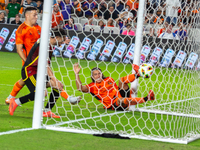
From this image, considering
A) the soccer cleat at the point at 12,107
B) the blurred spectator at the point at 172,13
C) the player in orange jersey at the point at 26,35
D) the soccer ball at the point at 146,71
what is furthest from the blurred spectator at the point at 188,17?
the soccer cleat at the point at 12,107

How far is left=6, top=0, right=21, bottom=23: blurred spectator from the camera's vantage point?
16.3 m

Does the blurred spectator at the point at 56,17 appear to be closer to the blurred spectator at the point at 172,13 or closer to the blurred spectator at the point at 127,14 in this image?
the blurred spectator at the point at 172,13

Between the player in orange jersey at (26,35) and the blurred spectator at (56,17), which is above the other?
the blurred spectator at (56,17)

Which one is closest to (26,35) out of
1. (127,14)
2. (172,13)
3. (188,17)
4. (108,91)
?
(108,91)

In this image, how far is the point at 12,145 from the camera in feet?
10.8

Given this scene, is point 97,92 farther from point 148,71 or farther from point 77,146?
point 77,146

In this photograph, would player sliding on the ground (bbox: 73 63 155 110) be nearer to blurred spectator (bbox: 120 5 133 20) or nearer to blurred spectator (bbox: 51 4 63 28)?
blurred spectator (bbox: 51 4 63 28)

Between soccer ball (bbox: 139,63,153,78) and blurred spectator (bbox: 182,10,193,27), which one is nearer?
soccer ball (bbox: 139,63,153,78)

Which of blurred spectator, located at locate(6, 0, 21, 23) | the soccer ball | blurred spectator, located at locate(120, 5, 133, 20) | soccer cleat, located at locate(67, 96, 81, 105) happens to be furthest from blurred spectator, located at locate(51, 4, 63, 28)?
blurred spectator, located at locate(6, 0, 21, 23)

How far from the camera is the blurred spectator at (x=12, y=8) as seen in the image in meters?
16.3

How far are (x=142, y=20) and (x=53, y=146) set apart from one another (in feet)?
9.32

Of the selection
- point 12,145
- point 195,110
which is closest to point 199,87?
point 195,110

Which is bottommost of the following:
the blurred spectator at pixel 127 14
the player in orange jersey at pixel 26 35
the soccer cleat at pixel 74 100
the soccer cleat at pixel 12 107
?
the soccer cleat at pixel 12 107

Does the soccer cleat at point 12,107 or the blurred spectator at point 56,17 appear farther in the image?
the soccer cleat at point 12,107
